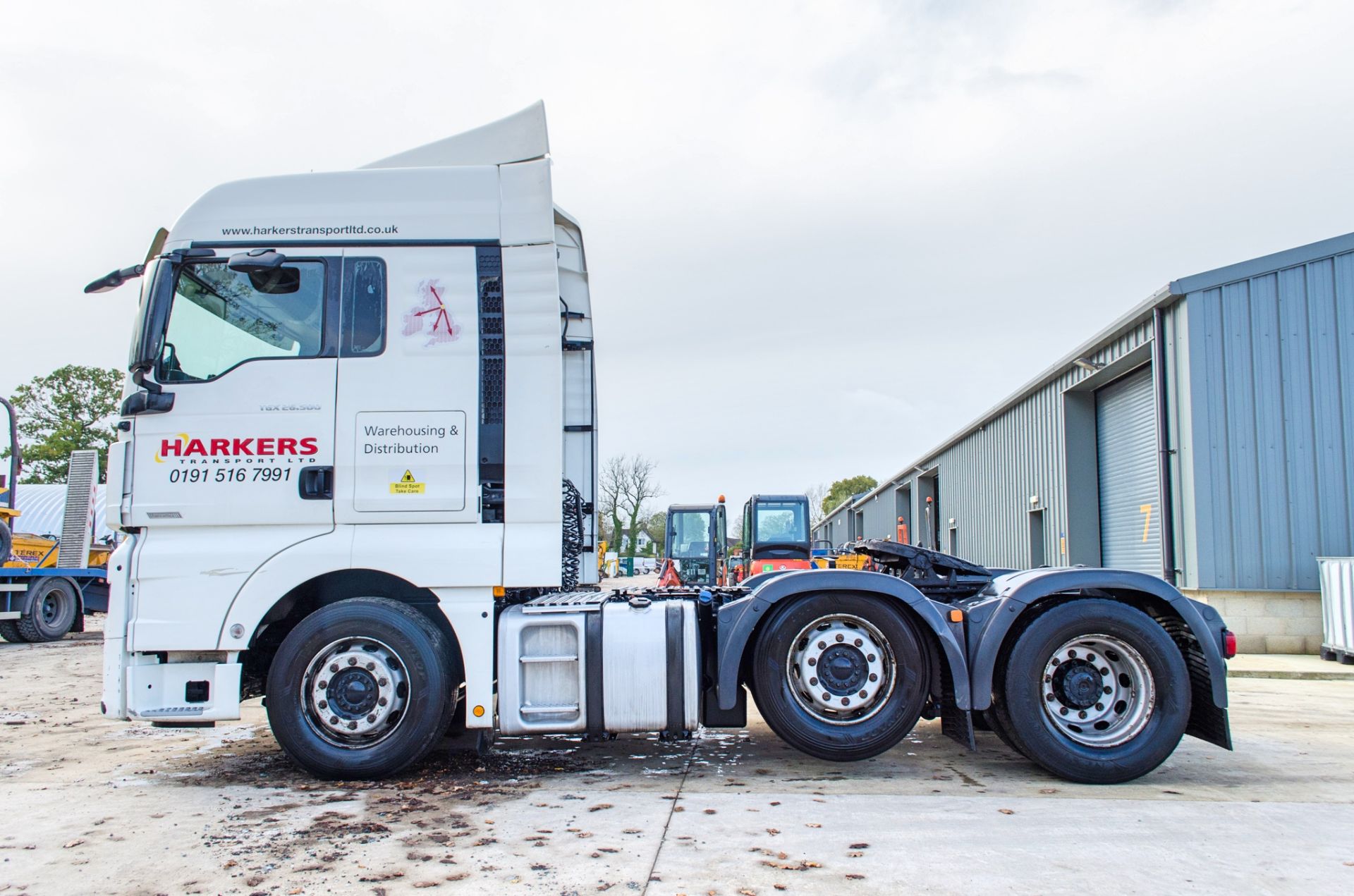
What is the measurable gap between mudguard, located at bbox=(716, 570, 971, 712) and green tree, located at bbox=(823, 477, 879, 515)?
78844 mm

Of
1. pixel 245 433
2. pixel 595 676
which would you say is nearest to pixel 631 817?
pixel 595 676

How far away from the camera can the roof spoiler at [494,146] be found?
629cm

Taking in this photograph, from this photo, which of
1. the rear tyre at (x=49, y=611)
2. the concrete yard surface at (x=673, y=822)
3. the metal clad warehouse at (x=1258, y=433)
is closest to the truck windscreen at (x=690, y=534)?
the metal clad warehouse at (x=1258, y=433)

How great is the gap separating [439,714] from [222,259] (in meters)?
3.09

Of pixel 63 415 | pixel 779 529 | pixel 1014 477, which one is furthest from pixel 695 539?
pixel 63 415

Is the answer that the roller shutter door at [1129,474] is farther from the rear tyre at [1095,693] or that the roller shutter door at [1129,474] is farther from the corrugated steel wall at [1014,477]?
the rear tyre at [1095,693]

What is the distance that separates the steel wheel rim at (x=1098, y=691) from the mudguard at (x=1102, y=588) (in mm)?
316

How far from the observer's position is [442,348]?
6.03m

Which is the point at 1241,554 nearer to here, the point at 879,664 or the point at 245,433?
the point at 879,664

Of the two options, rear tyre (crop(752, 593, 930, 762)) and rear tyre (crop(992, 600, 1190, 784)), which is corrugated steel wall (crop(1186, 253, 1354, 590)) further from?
rear tyre (crop(752, 593, 930, 762))

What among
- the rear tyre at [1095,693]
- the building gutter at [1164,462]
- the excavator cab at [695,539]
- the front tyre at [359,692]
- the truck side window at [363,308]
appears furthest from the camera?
the excavator cab at [695,539]

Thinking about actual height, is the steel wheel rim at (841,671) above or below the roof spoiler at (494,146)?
below

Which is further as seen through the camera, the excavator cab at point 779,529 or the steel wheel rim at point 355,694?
the excavator cab at point 779,529

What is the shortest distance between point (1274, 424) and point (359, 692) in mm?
13322
